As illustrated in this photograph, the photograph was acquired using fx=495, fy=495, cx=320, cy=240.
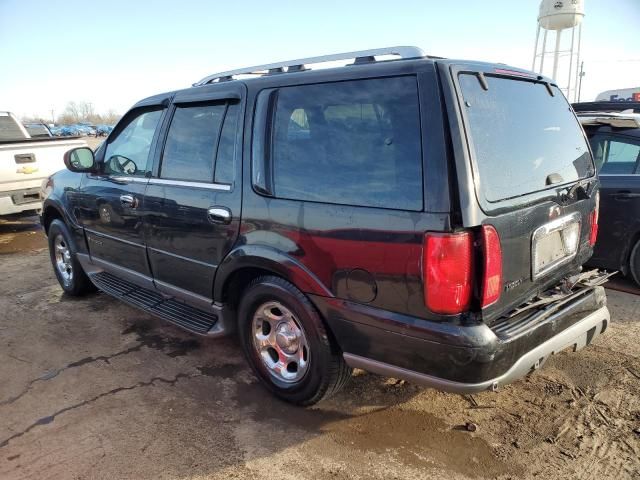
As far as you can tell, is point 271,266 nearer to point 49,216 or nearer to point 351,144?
point 351,144

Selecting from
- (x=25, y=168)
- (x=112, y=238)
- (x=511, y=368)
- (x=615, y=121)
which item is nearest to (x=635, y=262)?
(x=615, y=121)

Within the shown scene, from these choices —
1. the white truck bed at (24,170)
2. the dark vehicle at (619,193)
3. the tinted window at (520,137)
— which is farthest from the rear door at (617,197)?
the white truck bed at (24,170)

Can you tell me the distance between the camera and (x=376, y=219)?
7.68 feet

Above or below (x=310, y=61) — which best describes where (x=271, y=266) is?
below

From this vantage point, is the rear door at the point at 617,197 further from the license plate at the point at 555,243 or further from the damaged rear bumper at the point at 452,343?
the damaged rear bumper at the point at 452,343

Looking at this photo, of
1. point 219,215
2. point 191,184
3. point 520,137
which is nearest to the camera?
point 520,137

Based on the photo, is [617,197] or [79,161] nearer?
[79,161]

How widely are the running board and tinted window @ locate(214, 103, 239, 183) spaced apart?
0.95 meters

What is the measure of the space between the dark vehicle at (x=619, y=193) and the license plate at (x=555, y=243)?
219 cm

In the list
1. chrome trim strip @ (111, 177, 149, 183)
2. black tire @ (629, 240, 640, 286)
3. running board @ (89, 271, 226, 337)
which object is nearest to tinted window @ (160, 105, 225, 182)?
chrome trim strip @ (111, 177, 149, 183)

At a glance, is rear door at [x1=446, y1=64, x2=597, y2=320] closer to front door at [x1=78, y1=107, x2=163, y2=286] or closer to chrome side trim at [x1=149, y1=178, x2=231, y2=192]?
chrome side trim at [x1=149, y1=178, x2=231, y2=192]

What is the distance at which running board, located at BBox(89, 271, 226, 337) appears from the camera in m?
3.37

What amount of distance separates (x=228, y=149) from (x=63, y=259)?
309 centimetres

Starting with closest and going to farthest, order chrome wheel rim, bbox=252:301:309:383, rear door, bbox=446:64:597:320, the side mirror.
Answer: rear door, bbox=446:64:597:320
chrome wheel rim, bbox=252:301:309:383
the side mirror
